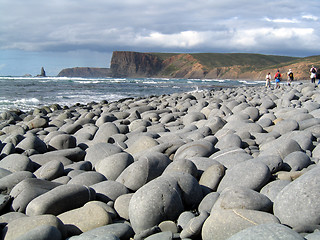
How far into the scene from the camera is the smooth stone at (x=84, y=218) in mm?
2432

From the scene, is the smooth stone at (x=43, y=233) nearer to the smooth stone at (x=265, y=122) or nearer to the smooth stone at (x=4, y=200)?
the smooth stone at (x=4, y=200)

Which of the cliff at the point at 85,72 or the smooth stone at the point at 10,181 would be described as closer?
the smooth stone at the point at 10,181

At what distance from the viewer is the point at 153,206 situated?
2.41m

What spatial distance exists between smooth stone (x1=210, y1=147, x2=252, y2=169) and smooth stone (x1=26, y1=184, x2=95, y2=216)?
1423 millimetres

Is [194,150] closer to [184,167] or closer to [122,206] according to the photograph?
[184,167]

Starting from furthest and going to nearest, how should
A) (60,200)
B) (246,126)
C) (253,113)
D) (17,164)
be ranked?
(253,113) < (246,126) < (17,164) < (60,200)

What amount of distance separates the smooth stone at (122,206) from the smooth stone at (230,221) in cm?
78

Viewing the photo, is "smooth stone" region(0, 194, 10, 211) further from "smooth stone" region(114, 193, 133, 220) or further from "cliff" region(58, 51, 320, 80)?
"cliff" region(58, 51, 320, 80)

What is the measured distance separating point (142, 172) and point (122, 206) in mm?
515

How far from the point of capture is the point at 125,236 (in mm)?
2336

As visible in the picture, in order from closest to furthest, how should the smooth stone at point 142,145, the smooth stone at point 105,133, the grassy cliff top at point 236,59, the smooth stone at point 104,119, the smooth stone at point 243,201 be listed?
1. the smooth stone at point 243,201
2. the smooth stone at point 142,145
3. the smooth stone at point 105,133
4. the smooth stone at point 104,119
5. the grassy cliff top at point 236,59

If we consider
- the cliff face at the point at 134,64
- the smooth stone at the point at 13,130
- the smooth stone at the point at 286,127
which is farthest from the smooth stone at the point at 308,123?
the cliff face at the point at 134,64

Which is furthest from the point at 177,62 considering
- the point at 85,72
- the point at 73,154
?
the point at 73,154

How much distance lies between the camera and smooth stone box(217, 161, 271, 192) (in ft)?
8.95
